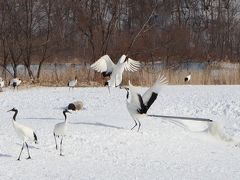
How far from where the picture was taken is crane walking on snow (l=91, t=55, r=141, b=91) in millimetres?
10724

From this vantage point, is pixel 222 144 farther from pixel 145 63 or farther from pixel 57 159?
pixel 145 63

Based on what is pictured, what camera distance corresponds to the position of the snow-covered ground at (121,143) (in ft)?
21.4

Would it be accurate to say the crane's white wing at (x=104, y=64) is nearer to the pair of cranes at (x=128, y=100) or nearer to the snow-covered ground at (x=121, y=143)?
the pair of cranes at (x=128, y=100)

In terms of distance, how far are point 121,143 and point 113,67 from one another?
334cm

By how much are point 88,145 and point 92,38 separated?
45.5 feet

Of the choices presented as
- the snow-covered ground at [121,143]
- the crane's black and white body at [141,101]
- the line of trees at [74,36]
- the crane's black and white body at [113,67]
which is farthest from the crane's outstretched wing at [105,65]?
the line of trees at [74,36]

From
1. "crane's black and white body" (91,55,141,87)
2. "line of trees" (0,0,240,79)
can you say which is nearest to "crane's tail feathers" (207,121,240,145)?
"crane's black and white body" (91,55,141,87)

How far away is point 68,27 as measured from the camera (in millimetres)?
24094

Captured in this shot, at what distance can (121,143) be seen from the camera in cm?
788

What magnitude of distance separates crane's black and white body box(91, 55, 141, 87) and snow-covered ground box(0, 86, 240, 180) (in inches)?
23.1

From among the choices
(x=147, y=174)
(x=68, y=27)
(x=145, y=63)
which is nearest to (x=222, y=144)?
(x=147, y=174)

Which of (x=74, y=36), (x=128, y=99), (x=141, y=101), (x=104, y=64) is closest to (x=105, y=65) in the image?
(x=104, y=64)

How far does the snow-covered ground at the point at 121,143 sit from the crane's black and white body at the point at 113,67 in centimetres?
59

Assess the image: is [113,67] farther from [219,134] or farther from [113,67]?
[219,134]
